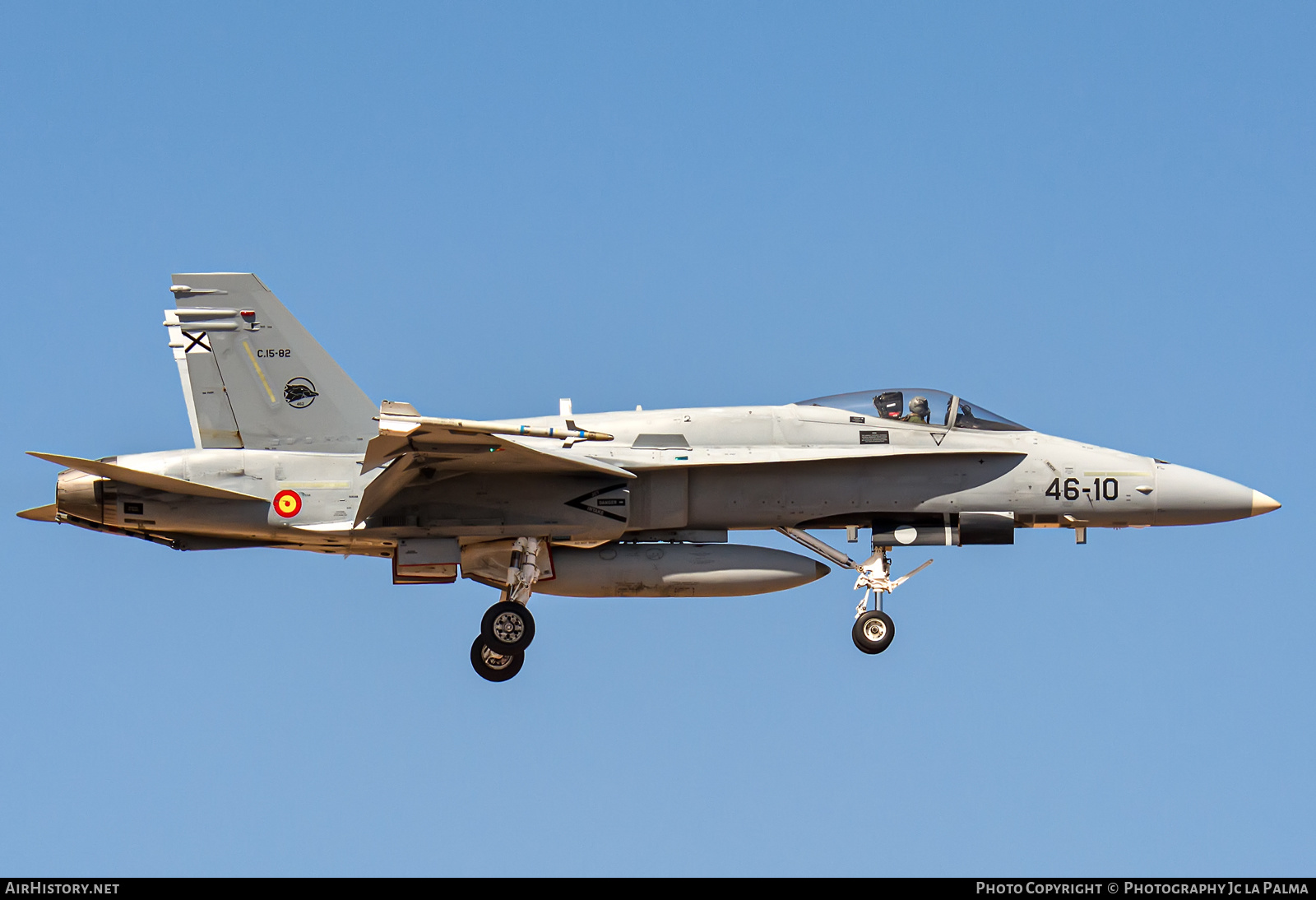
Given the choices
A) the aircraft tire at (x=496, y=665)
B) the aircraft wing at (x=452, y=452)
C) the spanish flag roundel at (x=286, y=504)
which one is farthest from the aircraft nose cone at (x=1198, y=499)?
the spanish flag roundel at (x=286, y=504)

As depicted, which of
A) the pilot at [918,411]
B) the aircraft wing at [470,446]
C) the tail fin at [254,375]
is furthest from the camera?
the pilot at [918,411]

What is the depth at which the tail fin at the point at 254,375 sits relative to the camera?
2216 centimetres

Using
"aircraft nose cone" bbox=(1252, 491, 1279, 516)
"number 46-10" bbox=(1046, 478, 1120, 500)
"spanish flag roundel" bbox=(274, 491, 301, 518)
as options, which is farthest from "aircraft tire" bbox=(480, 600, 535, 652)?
"aircraft nose cone" bbox=(1252, 491, 1279, 516)

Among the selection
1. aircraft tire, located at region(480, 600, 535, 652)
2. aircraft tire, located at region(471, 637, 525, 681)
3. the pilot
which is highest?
the pilot

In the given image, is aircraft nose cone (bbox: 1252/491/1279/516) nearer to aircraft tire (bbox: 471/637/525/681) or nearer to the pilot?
the pilot

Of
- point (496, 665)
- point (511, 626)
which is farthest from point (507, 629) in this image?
point (496, 665)

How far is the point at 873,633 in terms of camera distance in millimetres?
22219

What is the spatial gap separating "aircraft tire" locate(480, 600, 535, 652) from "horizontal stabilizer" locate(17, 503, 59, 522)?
17.3 ft

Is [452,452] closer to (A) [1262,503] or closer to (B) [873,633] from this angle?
(B) [873,633]

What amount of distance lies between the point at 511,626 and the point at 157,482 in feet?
14.4

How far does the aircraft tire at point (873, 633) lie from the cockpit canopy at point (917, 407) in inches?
96.0

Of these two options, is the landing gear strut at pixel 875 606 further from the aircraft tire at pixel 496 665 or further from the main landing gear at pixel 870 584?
the aircraft tire at pixel 496 665

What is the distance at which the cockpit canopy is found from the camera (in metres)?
22.3

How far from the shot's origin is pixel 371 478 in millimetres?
21609
